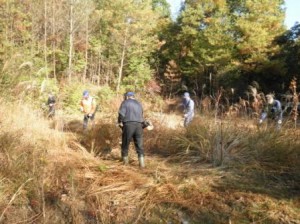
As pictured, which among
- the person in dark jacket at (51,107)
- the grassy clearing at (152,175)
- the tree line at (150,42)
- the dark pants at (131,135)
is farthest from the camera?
the tree line at (150,42)

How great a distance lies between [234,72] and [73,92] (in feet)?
37.3

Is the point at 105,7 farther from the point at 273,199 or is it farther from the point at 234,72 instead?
the point at 273,199

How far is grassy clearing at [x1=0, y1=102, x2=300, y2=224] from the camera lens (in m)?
4.78

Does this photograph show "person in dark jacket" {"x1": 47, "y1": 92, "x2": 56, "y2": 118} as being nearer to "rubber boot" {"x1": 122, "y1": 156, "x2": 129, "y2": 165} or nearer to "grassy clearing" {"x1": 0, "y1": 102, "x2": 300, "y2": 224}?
"grassy clearing" {"x1": 0, "y1": 102, "x2": 300, "y2": 224}

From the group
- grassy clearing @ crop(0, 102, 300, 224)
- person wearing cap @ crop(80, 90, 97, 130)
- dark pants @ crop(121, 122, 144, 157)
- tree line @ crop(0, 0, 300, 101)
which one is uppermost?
tree line @ crop(0, 0, 300, 101)

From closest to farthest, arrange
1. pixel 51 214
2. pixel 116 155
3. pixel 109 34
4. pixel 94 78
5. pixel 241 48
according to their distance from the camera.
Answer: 1. pixel 51 214
2. pixel 116 155
3. pixel 241 48
4. pixel 94 78
5. pixel 109 34

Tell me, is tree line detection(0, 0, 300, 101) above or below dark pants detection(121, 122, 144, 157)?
above

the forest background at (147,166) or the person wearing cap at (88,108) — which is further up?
the person wearing cap at (88,108)

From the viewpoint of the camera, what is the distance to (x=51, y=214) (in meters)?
4.62

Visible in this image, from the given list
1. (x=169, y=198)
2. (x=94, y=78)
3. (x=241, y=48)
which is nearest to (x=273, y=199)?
(x=169, y=198)

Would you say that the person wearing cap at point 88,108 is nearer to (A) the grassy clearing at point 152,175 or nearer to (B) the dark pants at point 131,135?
(A) the grassy clearing at point 152,175

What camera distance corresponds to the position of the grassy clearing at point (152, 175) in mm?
4777

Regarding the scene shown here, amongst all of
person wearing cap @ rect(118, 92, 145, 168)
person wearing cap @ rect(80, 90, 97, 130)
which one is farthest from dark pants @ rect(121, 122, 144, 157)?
person wearing cap @ rect(80, 90, 97, 130)

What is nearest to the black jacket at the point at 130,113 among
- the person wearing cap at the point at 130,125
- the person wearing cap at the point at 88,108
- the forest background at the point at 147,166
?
the person wearing cap at the point at 130,125
